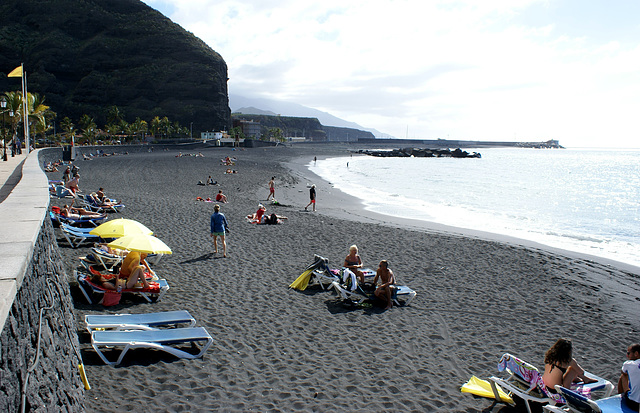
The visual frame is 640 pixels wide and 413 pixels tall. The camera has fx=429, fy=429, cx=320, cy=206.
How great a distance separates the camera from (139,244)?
309 inches

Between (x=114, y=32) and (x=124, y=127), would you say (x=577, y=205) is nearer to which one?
(x=124, y=127)

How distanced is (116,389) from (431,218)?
18.1m

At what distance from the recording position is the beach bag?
22.9 ft

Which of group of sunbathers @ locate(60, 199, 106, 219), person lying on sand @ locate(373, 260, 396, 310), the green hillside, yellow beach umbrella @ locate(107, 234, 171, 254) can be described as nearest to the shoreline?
person lying on sand @ locate(373, 260, 396, 310)

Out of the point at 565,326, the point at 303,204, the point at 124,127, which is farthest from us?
the point at 124,127

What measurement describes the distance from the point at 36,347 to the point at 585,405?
5.19 meters

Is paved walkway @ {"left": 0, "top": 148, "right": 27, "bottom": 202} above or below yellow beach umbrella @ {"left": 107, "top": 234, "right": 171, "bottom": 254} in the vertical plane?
above

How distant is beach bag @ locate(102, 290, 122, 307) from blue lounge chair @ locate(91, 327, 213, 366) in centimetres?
161

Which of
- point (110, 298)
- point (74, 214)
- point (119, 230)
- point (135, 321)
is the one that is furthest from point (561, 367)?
point (74, 214)

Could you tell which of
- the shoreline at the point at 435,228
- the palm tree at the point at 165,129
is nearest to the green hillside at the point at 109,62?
the palm tree at the point at 165,129

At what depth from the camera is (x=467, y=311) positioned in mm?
8227

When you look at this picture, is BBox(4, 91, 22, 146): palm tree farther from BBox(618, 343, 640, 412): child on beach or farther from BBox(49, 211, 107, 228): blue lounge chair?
BBox(618, 343, 640, 412): child on beach

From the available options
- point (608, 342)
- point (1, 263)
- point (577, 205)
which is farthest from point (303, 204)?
point (577, 205)

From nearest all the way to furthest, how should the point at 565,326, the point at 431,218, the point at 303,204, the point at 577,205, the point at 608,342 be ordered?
the point at 608,342, the point at 565,326, the point at 431,218, the point at 303,204, the point at 577,205
